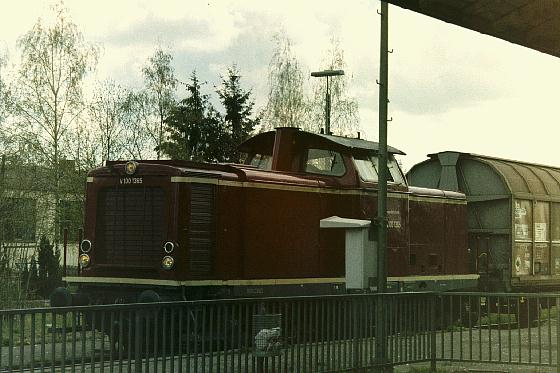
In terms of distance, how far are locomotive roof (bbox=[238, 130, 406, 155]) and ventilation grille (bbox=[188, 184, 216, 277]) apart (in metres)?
3.23

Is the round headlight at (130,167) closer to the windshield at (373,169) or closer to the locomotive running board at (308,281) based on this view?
the locomotive running board at (308,281)

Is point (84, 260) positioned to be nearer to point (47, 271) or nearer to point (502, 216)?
point (502, 216)

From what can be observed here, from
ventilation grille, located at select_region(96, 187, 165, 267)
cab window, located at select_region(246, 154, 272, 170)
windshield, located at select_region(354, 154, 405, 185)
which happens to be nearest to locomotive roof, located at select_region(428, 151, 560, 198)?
windshield, located at select_region(354, 154, 405, 185)

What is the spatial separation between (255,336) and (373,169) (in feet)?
26.6

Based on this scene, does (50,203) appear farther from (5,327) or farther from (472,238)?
(5,327)

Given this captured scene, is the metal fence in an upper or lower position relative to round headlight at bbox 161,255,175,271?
lower

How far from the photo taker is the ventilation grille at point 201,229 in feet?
42.3

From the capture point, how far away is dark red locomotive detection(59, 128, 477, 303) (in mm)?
12859

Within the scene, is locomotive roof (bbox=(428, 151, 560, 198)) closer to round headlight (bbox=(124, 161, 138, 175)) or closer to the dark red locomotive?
the dark red locomotive

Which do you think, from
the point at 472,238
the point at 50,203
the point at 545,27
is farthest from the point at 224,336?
the point at 50,203

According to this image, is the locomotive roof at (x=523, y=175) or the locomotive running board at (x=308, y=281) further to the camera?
the locomotive roof at (x=523, y=175)

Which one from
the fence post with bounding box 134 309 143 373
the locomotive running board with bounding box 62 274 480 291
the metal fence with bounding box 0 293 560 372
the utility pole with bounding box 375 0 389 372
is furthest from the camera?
the locomotive running board with bounding box 62 274 480 291

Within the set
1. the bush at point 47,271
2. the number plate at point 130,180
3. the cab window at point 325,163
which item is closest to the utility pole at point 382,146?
the cab window at point 325,163

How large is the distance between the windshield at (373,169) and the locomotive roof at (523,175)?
162 inches
